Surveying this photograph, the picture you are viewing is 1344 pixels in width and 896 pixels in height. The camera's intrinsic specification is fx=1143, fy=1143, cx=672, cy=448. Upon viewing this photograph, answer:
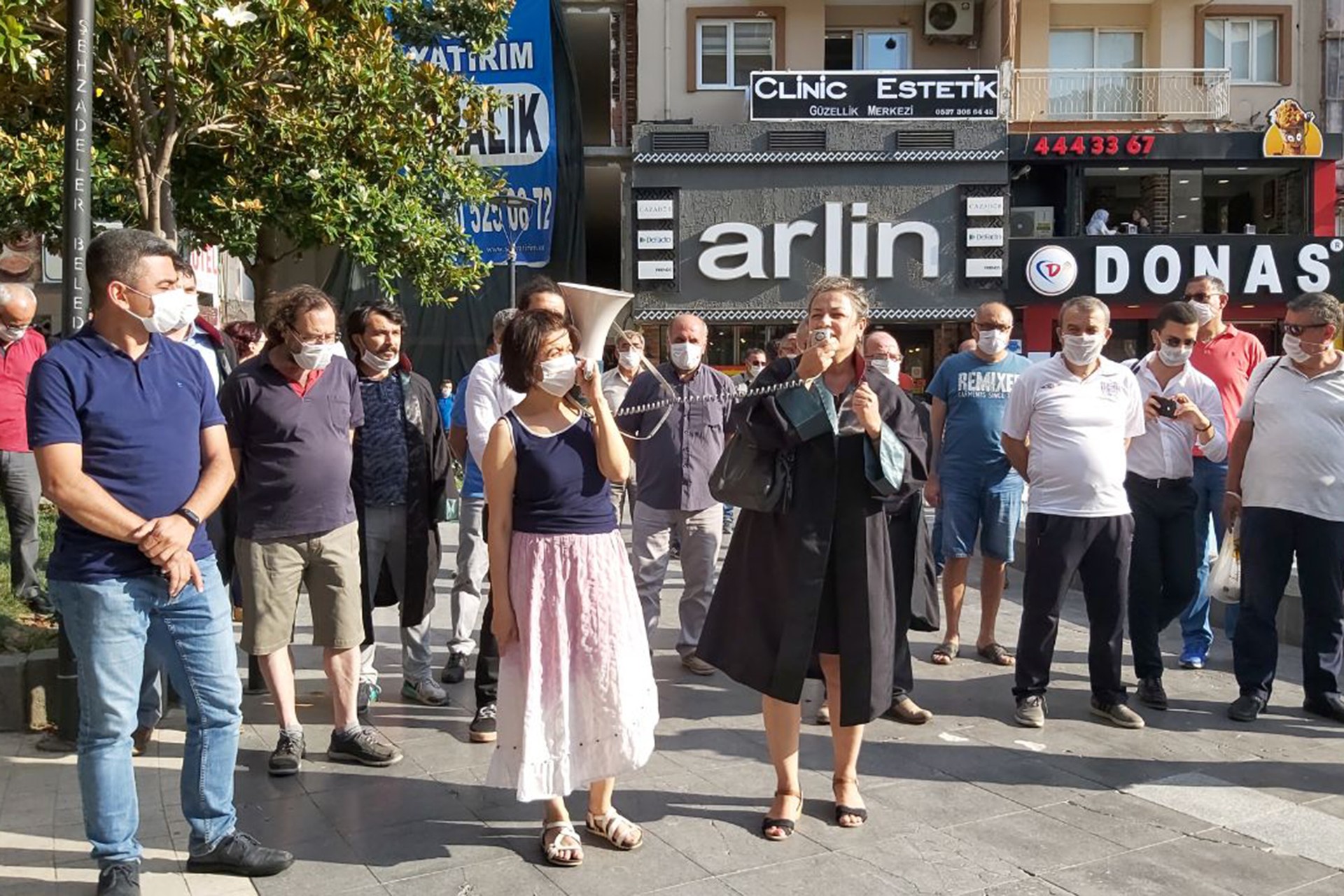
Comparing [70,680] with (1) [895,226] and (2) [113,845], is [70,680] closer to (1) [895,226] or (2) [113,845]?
(2) [113,845]

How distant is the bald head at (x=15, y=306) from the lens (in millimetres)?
7086

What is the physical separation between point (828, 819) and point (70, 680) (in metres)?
3.05

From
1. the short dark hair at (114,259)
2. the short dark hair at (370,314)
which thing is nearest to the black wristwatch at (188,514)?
the short dark hair at (114,259)

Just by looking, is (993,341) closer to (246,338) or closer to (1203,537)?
(1203,537)

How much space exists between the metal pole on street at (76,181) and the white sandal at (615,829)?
219 cm

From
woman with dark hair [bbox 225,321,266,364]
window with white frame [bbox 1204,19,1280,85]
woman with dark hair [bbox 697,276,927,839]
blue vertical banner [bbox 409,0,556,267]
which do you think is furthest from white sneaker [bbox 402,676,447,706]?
window with white frame [bbox 1204,19,1280,85]

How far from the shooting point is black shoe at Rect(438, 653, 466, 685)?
20.2ft

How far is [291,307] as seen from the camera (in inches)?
184

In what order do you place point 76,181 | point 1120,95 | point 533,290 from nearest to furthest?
point 76,181 → point 533,290 → point 1120,95

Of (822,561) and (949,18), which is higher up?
(949,18)

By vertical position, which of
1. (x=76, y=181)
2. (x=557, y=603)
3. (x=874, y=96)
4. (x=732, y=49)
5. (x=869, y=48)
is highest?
(x=869, y=48)

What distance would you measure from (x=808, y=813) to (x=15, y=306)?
5.82 meters

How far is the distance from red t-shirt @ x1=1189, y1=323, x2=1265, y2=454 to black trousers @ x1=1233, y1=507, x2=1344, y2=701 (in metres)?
1.07

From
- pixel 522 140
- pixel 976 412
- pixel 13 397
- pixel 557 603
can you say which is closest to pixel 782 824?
pixel 557 603
